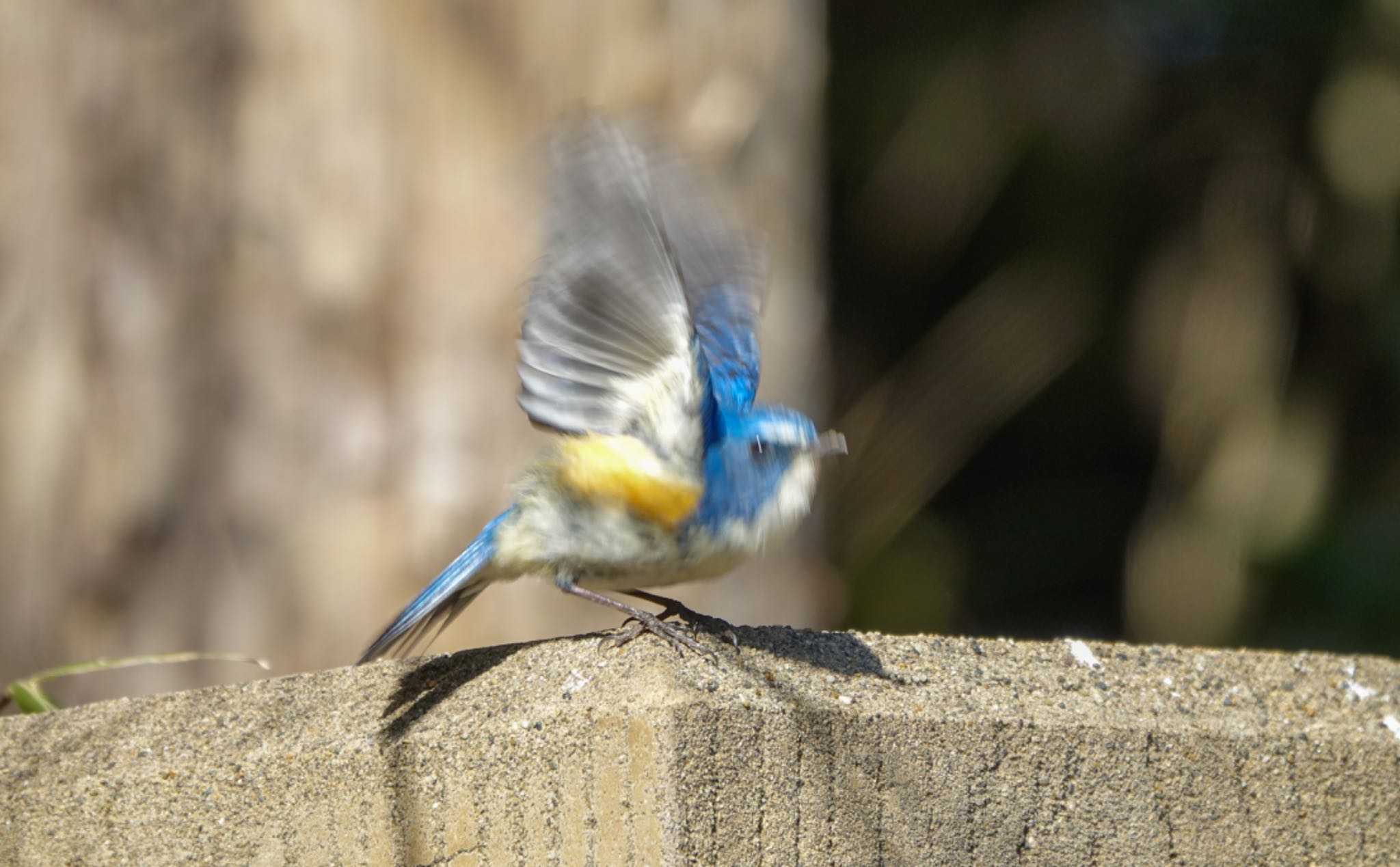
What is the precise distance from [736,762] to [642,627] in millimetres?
516

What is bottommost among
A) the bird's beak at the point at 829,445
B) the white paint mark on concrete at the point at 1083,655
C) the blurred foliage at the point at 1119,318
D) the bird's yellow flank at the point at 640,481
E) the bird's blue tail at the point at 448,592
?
the white paint mark on concrete at the point at 1083,655

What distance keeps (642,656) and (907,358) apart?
229 inches

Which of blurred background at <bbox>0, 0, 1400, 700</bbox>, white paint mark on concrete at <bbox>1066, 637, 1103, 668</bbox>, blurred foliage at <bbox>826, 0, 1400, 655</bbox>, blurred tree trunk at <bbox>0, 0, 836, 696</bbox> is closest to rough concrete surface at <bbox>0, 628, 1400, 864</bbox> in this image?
white paint mark on concrete at <bbox>1066, 637, 1103, 668</bbox>

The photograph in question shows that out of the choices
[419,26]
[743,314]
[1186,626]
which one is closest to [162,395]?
[419,26]

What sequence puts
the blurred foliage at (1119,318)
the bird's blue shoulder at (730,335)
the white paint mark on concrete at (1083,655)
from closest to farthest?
the white paint mark on concrete at (1083,655), the bird's blue shoulder at (730,335), the blurred foliage at (1119,318)

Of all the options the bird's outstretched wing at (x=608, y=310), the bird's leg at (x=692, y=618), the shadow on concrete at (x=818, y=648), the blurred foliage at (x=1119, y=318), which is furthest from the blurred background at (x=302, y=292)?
the blurred foliage at (x=1119, y=318)

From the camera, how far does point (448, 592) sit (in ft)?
8.48

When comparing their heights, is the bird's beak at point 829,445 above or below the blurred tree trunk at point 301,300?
below

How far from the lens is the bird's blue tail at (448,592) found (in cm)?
254

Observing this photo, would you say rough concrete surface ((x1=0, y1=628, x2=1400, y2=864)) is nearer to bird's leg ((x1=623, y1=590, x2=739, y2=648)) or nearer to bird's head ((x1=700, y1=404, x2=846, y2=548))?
bird's leg ((x1=623, y1=590, x2=739, y2=648))

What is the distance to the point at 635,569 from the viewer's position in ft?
7.54

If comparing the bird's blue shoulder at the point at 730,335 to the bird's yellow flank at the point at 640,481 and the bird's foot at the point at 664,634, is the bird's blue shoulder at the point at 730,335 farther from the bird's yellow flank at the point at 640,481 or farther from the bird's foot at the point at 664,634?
the bird's foot at the point at 664,634

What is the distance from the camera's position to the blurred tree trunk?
411 centimetres

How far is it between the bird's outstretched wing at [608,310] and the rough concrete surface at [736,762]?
400 mm
